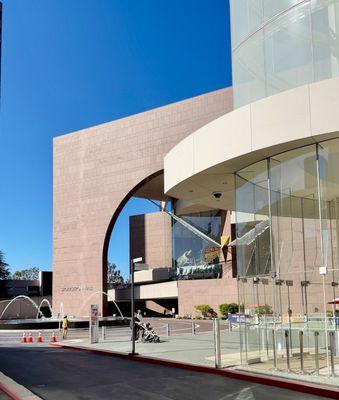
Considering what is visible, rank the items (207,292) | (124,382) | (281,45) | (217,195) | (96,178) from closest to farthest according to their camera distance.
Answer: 1. (124,382)
2. (281,45)
3. (217,195)
4. (207,292)
5. (96,178)

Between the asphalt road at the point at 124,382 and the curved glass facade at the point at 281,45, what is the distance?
25.7ft

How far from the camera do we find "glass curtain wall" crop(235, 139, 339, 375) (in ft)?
46.4

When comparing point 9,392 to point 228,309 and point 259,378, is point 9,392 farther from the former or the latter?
point 228,309

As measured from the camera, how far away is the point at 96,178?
68500mm

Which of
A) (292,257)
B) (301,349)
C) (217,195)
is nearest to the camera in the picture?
(301,349)

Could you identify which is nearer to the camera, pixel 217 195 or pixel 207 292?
pixel 217 195

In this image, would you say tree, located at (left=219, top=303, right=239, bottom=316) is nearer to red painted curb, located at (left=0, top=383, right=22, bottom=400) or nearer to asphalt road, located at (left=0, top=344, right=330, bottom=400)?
asphalt road, located at (left=0, top=344, right=330, bottom=400)

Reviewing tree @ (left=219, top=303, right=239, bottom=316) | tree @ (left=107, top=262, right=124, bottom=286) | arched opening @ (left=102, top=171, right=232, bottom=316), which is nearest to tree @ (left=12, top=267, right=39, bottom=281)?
tree @ (left=107, top=262, right=124, bottom=286)

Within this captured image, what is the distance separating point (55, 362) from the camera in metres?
18.9

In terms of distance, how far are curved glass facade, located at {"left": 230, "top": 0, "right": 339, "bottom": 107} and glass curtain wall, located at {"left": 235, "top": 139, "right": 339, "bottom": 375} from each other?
204 centimetres

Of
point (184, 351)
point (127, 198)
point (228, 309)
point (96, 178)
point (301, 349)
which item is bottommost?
point (228, 309)

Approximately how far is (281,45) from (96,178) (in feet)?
179

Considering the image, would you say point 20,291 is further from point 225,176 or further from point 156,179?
point 225,176

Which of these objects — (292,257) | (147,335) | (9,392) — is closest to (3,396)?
(9,392)
